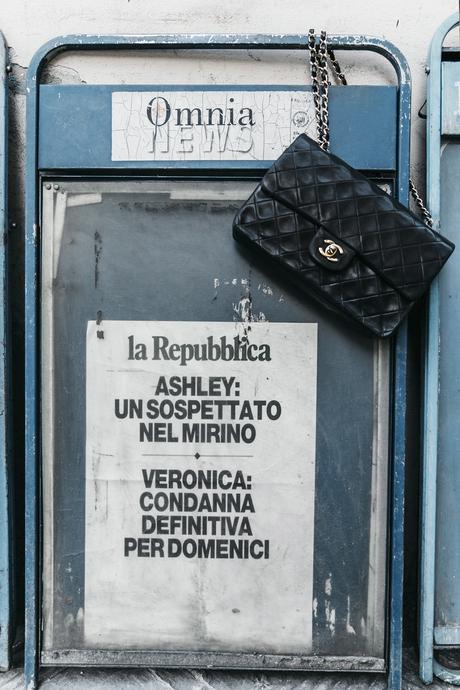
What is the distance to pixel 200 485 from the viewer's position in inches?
65.9

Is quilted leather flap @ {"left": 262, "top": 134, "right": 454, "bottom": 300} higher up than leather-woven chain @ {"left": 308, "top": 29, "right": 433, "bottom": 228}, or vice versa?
leather-woven chain @ {"left": 308, "top": 29, "right": 433, "bottom": 228}

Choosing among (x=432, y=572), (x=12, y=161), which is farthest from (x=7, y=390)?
(x=432, y=572)

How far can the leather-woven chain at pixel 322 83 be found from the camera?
1590 millimetres

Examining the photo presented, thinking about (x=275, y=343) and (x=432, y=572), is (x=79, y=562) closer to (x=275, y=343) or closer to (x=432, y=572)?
(x=275, y=343)

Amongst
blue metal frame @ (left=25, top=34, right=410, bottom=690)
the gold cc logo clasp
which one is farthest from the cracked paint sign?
the gold cc logo clasp

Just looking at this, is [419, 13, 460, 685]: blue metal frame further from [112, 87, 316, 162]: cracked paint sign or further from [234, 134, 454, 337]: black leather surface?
[112, 87, 316, 162]: cracked paint sign

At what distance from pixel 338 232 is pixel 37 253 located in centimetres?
87

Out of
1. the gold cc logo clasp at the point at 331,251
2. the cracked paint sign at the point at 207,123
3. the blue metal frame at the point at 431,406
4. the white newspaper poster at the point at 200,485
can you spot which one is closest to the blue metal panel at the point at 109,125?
the cracked paint sign at the point at 207,123

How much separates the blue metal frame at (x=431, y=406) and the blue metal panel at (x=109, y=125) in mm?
144

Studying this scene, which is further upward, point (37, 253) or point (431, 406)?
point (37, 253)

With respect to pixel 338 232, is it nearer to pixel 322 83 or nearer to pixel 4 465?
pixel 322 83

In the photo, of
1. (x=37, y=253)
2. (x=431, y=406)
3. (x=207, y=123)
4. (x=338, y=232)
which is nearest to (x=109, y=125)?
(x=207, y=123)

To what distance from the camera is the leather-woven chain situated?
1.59 meters

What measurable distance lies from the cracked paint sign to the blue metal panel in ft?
0.06
